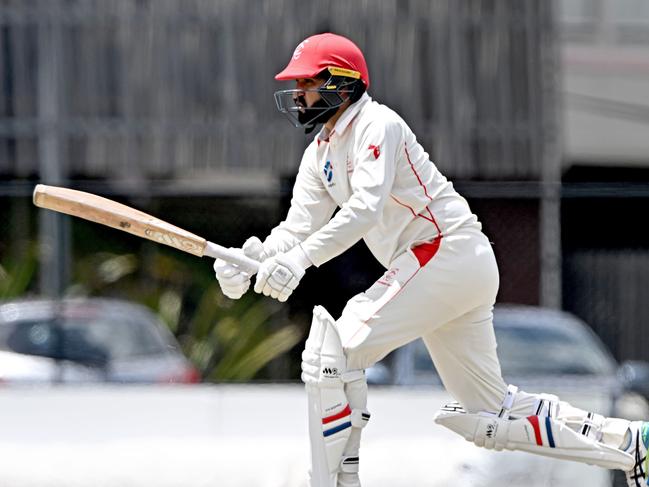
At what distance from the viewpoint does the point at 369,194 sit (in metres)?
5.33

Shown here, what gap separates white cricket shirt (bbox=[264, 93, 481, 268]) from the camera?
17.6ft

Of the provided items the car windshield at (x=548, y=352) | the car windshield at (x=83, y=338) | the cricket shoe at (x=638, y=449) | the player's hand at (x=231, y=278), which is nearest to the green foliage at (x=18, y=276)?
the car windshield at (x=83, y=338)

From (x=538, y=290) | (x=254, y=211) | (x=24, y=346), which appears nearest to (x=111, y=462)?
(x=24, y=346)

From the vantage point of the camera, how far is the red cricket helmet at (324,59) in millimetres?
5547

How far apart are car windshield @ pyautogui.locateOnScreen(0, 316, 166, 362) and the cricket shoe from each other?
21.5 ft

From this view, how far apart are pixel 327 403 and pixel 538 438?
0.89m

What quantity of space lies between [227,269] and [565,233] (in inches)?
271

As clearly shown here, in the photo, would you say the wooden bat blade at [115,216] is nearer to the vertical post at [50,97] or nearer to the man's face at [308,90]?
the man's face at [308,90]

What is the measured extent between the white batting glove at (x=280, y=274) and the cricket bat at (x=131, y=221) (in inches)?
7.8

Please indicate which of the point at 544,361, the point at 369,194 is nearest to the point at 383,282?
the point at 369,194

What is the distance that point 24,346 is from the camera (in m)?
11.7

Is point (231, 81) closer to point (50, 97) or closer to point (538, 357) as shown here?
point (50, 97)

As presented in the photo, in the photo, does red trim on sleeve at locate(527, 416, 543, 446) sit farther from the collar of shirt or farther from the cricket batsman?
the collar of shirt

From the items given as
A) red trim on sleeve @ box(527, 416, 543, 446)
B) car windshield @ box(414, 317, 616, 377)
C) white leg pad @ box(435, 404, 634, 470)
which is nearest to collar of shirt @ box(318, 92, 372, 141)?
white leg pad @ box(435, 404, 634, 470)
